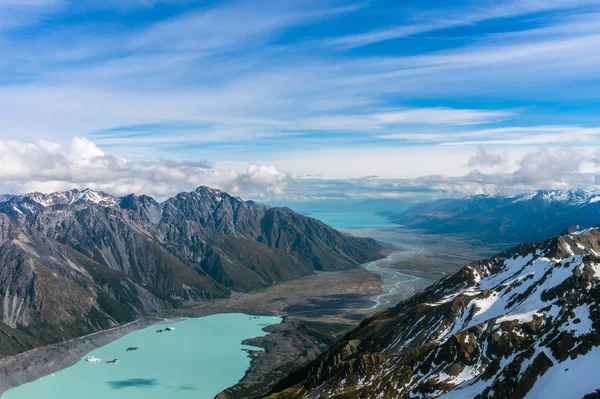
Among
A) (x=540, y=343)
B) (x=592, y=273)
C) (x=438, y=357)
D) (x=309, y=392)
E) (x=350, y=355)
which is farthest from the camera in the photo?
(x=350, y=355)

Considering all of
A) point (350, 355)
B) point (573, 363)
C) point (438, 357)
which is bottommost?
point (350, 355)

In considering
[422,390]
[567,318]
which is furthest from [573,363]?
[422,390]

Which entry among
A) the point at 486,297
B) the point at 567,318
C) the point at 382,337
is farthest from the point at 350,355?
the point at 567,318

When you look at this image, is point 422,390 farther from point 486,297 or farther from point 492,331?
point 486,297

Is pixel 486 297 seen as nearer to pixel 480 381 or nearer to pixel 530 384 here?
pixel 480 381

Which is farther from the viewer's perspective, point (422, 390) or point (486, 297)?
point (486, 297)

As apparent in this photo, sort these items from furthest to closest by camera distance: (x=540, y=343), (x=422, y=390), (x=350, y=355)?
1. (x=350, y=355)
2. (x=422, y=390)
3. (x=540, y=343)

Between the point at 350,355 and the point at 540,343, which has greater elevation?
the point at 540,343
